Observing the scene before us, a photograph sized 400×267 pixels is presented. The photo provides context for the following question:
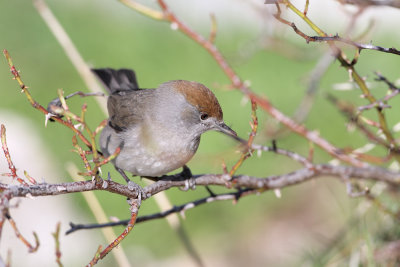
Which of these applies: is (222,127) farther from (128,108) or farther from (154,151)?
(128,108)

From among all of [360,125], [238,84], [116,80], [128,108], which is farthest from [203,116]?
[116,80]

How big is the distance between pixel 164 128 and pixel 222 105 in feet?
10.5

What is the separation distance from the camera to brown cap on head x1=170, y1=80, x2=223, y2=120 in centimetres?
307

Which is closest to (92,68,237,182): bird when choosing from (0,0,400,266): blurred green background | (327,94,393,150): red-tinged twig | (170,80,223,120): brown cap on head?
(170,80,223,120): brown cap on head

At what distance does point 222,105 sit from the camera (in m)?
6.41

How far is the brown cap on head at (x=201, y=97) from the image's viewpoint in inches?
121

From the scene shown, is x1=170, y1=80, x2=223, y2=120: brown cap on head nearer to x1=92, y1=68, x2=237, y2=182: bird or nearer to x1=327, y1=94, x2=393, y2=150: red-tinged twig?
x1=92, y1=68, x2=237, y2=182: bird

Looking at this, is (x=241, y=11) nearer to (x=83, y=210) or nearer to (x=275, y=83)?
(x=275, y=83)

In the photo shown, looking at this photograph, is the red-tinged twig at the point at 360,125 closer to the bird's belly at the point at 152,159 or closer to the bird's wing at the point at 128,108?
the bird's belly at the point at 152,159

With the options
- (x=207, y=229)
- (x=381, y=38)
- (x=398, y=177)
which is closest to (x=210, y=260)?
(x=207, y=229)

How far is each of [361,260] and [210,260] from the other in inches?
80.7

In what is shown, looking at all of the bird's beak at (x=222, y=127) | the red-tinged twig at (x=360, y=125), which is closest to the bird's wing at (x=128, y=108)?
the bird's beak at (x=222, y=127)

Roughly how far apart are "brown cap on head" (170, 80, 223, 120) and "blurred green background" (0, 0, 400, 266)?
1.32ft

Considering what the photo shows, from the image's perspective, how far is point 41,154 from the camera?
617cm
